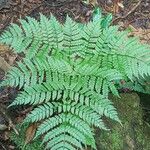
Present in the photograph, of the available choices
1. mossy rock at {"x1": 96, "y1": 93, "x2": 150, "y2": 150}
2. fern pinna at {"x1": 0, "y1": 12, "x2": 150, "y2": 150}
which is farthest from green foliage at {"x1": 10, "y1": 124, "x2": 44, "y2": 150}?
mossy rock at {"x1": 96, "y1": 93, "x2": 150, "y2": 150}

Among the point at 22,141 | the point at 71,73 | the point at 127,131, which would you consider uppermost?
the point at 71,73

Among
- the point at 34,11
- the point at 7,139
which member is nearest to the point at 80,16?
the point at 34,11

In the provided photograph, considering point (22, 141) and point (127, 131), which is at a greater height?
point (127, 131)

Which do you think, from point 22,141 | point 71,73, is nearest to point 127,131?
point 71,73

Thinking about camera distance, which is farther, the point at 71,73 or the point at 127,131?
the point at 127,131

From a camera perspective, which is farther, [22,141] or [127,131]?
[127,131]

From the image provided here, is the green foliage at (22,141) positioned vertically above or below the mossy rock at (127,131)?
below

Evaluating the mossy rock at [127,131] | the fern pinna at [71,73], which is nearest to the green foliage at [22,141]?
the fern pinna at [71,73]

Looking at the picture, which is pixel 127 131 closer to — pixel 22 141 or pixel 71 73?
pixel 71 73

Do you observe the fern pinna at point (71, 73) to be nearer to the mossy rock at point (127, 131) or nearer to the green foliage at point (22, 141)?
the green foliage at point (22, 141)

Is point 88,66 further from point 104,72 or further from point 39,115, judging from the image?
point 39,115
